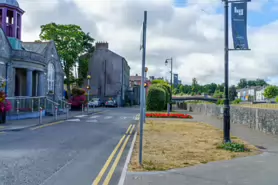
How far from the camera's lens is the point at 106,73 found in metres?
69.4

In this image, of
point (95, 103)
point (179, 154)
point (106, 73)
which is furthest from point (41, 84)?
point (106, 73)

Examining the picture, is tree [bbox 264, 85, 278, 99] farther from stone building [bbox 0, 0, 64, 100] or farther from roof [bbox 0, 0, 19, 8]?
roof [bbox 0, 0, 19, 8]

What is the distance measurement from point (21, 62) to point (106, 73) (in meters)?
42.4

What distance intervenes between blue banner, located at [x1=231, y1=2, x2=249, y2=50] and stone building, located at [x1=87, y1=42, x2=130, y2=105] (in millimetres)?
56811

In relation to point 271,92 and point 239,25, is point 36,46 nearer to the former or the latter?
point 239,25

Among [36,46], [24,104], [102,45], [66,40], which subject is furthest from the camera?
[102,45]

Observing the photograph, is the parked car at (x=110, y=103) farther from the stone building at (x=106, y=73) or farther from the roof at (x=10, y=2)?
the roof at (x=10, y=2)

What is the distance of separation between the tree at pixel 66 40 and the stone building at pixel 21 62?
1256 cm

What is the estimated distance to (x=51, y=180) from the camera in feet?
22.3

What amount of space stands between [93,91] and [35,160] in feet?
197

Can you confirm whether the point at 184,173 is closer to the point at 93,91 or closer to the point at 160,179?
the point at 160,179

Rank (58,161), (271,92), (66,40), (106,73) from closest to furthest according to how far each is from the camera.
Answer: (58,161), (66,40), (106,73), (271,92)

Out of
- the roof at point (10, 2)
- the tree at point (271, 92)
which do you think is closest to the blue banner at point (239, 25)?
the roof at point (10, 2)

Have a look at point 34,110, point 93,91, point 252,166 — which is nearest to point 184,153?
point 252,166
